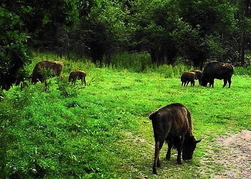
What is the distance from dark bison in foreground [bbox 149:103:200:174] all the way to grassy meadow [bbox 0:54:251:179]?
0.27m

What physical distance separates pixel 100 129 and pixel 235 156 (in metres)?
3.36

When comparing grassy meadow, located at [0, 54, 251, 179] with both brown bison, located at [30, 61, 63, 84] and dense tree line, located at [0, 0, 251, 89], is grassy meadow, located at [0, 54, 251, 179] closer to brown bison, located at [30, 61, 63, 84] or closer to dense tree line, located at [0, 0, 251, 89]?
brown bison, located at [30, 61, 63, 84]

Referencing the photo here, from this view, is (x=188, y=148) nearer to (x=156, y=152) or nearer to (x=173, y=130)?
(x=173, y=130)

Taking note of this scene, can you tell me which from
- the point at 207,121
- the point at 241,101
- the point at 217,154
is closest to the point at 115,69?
the point at 241,101

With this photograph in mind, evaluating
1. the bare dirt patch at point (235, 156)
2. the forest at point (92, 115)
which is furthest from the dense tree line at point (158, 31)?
the bare dirt patch at point (235, 156)

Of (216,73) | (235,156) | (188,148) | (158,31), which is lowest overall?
(235,156)


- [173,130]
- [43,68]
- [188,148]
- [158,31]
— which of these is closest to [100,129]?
[188,148]

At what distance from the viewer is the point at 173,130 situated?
8070 millimetres

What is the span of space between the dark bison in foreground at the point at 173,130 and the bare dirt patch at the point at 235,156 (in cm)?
79

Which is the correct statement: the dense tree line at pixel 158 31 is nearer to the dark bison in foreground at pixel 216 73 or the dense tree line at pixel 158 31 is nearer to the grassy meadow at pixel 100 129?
the dark bison in foreground at pixel 216 73

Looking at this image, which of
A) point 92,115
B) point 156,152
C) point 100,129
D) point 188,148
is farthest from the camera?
point 92,115

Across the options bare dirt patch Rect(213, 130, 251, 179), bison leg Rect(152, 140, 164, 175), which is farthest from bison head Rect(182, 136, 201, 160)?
bison leg Rect(152, 140, 164, 175)

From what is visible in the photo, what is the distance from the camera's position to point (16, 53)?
514 cm

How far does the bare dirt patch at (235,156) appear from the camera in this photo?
833 centimetres
